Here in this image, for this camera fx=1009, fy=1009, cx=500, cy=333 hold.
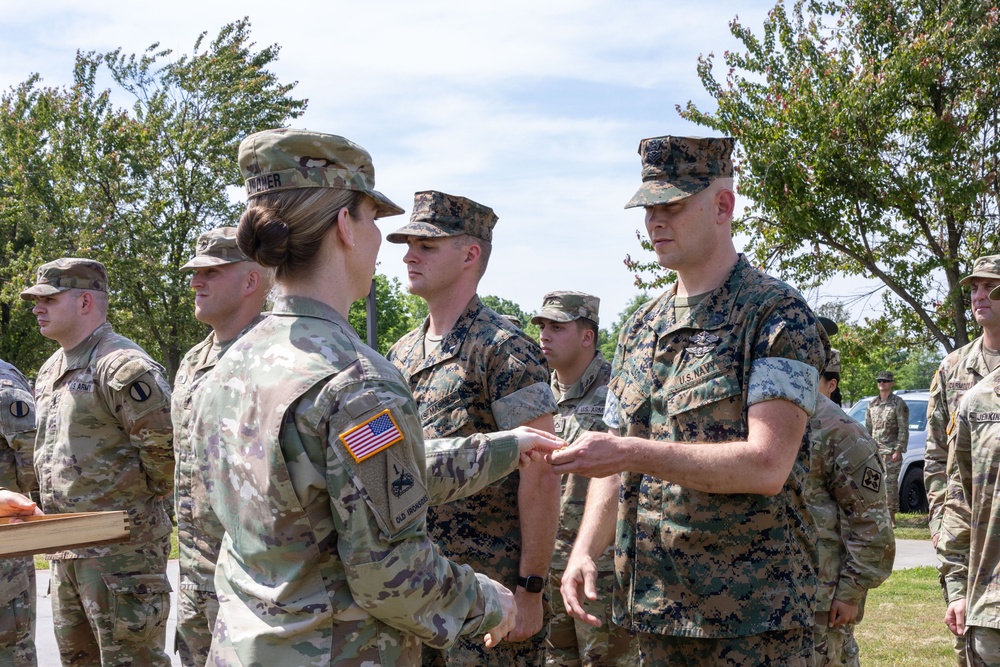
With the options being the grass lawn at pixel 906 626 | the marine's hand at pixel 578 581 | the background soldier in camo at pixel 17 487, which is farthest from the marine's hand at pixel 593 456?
the grass lawn at pixel 906 626

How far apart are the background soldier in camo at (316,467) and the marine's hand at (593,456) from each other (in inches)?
24.1

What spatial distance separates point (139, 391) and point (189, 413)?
1.00m

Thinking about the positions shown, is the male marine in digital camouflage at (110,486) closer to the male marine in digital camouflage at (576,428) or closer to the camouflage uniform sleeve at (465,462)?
the male marine in digital camouflage at (576,428)

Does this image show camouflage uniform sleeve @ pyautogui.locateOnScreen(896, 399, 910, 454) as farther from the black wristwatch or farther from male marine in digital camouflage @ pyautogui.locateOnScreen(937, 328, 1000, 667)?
the black wristwatch

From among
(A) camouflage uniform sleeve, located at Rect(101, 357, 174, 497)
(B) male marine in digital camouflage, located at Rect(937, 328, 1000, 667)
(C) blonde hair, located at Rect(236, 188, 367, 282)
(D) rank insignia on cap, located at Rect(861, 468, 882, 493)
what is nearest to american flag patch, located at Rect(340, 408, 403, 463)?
(C) blonde hair, located at Rect(236, 188, 367, 282)

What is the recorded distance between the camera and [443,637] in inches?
99.7

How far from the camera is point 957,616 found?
16.4 ft

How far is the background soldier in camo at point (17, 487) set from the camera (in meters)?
6.26

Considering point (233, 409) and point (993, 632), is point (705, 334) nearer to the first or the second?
point (233, 409)

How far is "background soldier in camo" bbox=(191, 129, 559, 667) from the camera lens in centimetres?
238

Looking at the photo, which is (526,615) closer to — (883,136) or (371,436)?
(371,436)

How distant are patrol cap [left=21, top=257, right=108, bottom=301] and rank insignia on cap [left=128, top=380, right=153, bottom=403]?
3.07 feet

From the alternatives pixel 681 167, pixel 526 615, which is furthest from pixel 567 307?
pixel 681 167

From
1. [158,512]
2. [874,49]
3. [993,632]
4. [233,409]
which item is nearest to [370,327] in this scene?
[158,512]
